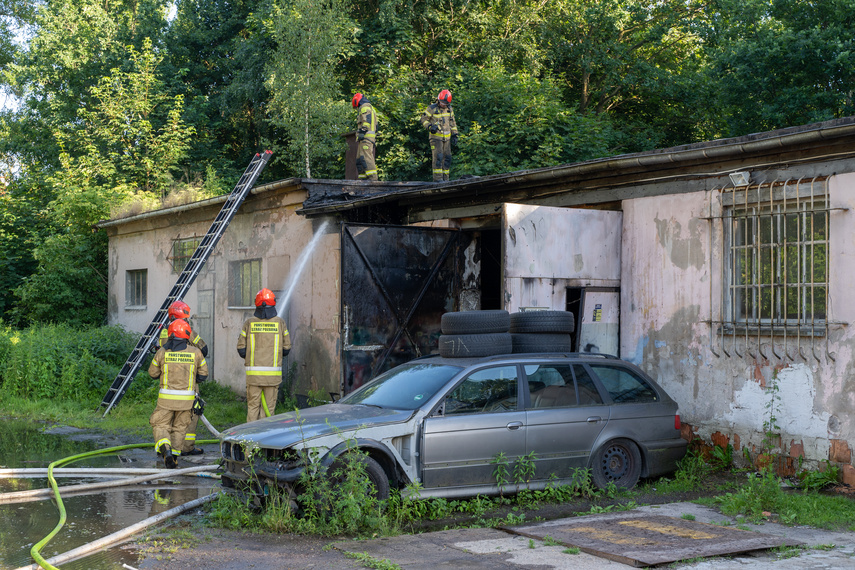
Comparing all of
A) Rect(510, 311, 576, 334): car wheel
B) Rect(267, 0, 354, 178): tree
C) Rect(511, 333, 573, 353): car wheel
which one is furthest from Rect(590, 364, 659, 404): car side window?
Rect(267, 0, 354, 178): tree

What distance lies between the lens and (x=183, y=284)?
1345 centimetres

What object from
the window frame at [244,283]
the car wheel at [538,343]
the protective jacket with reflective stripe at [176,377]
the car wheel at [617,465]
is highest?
the window frame at [244,283]

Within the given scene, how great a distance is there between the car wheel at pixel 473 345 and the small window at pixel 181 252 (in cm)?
998

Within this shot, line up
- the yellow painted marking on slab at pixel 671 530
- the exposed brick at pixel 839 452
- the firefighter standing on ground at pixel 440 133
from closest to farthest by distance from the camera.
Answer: the yellow painted marking on slab at pixel 671 530
the exposed brick at pixel 839 452
the firefighter standing on ground at pixel 440 133

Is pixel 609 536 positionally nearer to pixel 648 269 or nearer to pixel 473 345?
pixel 473 345

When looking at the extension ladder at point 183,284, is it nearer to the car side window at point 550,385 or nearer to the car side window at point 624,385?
the car side window at point 550,385

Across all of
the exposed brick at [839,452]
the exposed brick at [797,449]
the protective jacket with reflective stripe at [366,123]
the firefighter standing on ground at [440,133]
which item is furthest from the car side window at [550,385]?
the protective jacket with reflective stripe at [366,123]

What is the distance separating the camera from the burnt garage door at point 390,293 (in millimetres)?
10938

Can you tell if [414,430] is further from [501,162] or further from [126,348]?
[501,162]

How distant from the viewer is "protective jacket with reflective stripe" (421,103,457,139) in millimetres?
14453

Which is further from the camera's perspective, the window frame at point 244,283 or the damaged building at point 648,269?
the window frame at point 244,283

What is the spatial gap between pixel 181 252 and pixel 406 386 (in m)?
10.9

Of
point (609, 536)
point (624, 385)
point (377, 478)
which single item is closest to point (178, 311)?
point (377, 478)

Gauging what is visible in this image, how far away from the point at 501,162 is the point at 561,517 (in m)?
16.9
